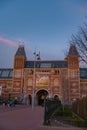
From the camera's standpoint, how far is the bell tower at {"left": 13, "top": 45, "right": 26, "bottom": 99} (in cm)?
10050

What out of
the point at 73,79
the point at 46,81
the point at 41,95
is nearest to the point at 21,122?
the point at 73,79

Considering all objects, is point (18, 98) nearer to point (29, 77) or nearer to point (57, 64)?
point (29, 77)

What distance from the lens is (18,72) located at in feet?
342

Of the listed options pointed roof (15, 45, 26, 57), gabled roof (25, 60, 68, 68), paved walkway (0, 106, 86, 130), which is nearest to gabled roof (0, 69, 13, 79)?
gabled roof (25, 60, 68, 68)

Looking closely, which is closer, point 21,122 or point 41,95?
point 21,122

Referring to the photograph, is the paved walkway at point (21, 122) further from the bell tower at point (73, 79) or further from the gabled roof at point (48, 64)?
the gabled roof at point (48, 64)

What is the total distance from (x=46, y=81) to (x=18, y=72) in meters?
12.2

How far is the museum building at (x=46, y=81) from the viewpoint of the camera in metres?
98.3

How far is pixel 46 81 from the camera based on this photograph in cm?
10119

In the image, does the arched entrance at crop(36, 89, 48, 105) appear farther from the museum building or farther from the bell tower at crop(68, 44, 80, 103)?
the bell tower at crop(68, 44, 80, 103)

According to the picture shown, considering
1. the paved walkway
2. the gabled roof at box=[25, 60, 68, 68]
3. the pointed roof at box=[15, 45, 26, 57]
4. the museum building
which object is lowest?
the paved walkway

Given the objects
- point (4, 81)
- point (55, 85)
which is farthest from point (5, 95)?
point (55, 85)

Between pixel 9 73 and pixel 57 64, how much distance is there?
22.0 meters

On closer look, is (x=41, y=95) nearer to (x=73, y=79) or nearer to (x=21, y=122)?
(x=73, y=79)
